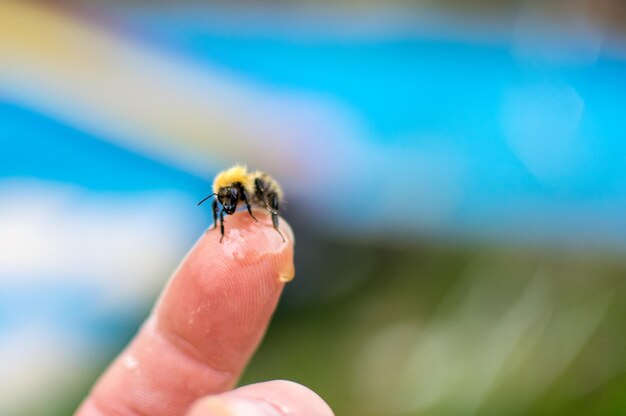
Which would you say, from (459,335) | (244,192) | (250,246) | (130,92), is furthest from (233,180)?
(130,92)

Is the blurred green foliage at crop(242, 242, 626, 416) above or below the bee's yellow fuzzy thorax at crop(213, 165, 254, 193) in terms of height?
above

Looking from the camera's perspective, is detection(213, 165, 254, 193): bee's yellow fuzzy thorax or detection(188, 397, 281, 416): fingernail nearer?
detection(188, 397, 281, 416): fingernail

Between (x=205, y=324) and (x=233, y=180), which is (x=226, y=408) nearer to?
→ (x=205, y=324)

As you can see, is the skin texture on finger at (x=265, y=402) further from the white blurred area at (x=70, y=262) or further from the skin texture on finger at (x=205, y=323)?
the white blurred area at (x=70, y=262)

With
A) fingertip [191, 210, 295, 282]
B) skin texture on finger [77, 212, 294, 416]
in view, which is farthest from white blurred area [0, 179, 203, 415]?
fingertip [191, 210, 295, 282]

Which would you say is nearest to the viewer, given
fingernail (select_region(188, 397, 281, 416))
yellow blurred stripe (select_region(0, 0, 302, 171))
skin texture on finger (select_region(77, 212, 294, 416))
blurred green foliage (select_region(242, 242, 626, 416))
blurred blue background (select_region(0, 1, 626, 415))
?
fingernail (select_region(188, 397, 281, 416))

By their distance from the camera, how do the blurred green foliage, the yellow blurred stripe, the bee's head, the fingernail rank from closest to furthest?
the fingernail, the bee's head, the blurred green foliage, the yellow blurred stripe

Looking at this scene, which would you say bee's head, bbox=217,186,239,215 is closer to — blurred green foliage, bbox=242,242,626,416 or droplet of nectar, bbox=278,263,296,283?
droplet of nectar, bbox=278,263,296,283

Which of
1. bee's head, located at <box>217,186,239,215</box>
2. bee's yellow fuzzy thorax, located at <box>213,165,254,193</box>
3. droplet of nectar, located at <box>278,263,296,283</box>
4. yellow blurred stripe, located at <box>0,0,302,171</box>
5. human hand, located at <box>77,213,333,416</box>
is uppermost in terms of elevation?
yellow blurred stripe, located at <box>0,0,302,171</box>

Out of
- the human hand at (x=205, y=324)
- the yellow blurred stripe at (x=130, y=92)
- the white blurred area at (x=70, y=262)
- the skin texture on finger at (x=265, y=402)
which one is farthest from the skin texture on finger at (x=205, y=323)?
the yellow blurred stripe at (x=130, y=92)
